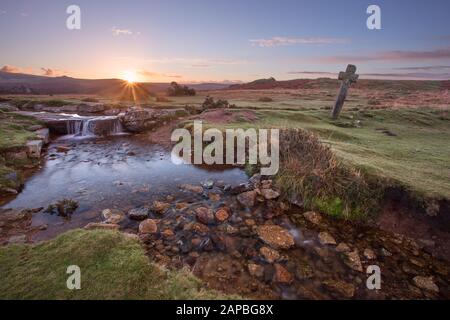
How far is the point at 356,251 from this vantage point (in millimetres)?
6352

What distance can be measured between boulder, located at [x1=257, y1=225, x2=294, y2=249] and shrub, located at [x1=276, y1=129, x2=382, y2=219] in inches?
71.2

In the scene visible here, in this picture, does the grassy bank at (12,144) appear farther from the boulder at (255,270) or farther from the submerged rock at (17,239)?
the boulder at (255,270)

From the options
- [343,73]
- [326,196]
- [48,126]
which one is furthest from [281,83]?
[326,196]

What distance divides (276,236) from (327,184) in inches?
113

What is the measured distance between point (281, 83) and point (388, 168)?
9041 centimetres

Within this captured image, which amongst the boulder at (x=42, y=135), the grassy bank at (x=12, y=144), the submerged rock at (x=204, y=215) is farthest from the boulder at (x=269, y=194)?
the boulder at (x=42, y=135)

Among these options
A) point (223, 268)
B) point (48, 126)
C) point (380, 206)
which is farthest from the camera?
point (48, 126)

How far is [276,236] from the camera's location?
6883mm

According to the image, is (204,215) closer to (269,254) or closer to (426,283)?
(269,254)

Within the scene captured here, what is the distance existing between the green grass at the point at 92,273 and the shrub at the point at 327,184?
5136 millimetres

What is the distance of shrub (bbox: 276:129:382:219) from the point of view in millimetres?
7906

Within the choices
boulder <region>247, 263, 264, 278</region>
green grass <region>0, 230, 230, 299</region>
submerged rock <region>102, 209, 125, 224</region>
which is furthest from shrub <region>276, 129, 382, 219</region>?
submerged rock <region>102, 209, 125, 224</region>

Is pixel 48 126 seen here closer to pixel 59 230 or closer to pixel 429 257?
pixel 59 230

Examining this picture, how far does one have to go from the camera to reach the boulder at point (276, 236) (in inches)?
258
